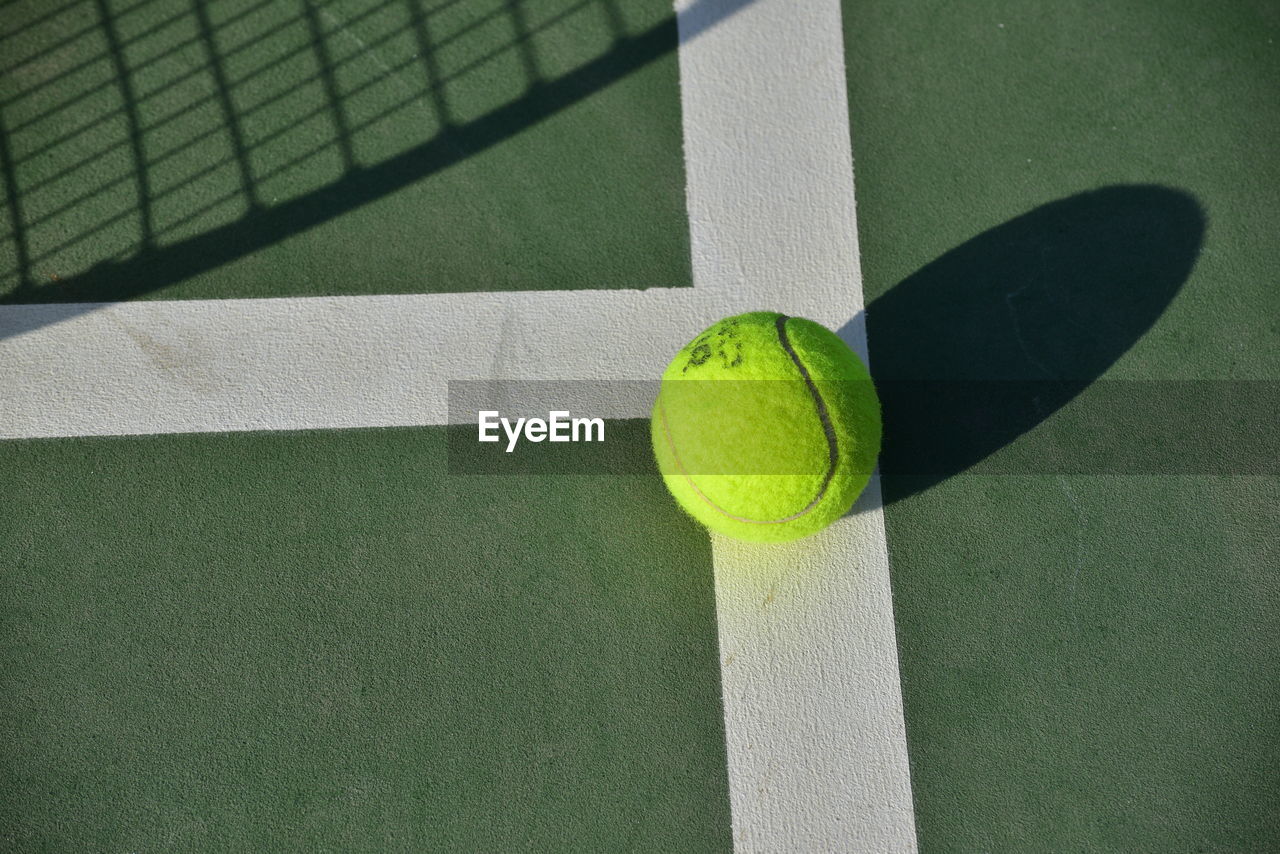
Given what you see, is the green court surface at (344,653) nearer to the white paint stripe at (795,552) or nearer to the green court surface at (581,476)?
the green court surface at (581,476)

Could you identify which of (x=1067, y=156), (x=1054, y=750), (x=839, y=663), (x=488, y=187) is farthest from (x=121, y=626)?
(x=1067, y=156)

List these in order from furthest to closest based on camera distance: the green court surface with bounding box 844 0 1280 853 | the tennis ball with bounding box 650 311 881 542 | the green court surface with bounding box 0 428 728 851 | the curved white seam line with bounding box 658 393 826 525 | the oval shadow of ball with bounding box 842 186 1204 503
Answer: the oval shadow of ball with bounding box 842 186 1204 503
the green court surface with bounding box 844 0 1280 853
the green court surface with bounding box 0 428 728 851
the curved white seam line with bounding box 658 393 826 525
the tennis ball with bounding box 650 311 881 542

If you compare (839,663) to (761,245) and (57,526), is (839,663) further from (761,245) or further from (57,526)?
(57,526)

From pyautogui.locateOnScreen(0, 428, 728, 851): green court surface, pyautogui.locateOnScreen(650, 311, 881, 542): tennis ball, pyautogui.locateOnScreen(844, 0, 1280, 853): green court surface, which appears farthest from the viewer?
pyautogui.locateOnScreen(844, 0, 1280, 853): green court surface

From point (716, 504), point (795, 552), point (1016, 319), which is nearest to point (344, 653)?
point (716, 504)

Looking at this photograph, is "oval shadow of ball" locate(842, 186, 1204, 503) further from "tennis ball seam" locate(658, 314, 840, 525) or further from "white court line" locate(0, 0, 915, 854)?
"tennis ball seam" locate(658, 314, 840, 525)

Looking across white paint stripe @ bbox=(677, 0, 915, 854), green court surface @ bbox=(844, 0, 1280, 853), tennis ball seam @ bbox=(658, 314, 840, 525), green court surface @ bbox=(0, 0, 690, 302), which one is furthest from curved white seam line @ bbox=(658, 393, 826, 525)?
green court surface @ bbox=(0, 0, 690, 302)
